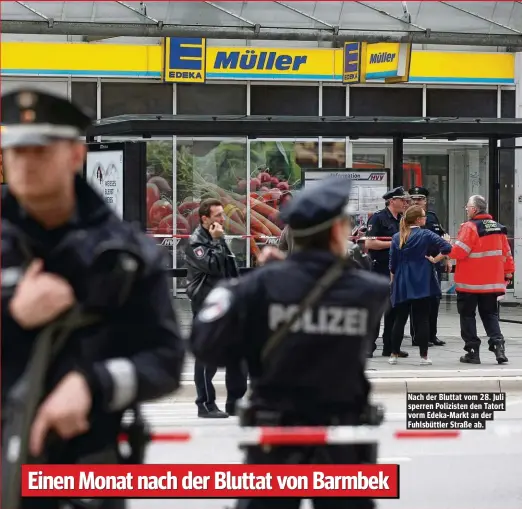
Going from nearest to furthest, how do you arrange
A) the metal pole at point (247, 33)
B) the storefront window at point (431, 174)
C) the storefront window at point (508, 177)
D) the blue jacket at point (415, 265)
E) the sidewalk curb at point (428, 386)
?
the sidewalk curb at point (428, 386), the blue jacket at point (415, 265), the metal pole at point (247, 33), the storefront window at point (508, 177), the storefront window at point (431, 174)

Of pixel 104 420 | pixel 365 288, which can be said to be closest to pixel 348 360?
pixel 365 288

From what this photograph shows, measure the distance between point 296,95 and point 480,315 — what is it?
9.93 metres

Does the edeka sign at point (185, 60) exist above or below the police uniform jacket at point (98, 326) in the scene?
above

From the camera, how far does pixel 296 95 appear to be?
74.6 ft

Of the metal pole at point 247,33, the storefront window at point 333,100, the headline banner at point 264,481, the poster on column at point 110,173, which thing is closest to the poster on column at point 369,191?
the metal pole at point 247,33

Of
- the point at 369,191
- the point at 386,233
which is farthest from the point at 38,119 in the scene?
the point at 369,191

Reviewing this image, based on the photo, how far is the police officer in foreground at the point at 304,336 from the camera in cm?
409

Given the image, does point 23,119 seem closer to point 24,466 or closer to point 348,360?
point 24,466

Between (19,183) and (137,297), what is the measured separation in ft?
1.24

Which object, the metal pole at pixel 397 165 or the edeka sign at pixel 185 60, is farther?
the edeka sign at pixel 185 60

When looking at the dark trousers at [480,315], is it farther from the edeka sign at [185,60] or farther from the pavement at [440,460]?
the edeka sign at [185,60]

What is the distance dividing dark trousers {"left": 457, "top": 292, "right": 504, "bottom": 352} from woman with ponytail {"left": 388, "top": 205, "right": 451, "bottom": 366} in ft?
1.25

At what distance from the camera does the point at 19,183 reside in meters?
3.01

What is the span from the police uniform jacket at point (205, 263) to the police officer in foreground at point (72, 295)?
7264 mm
